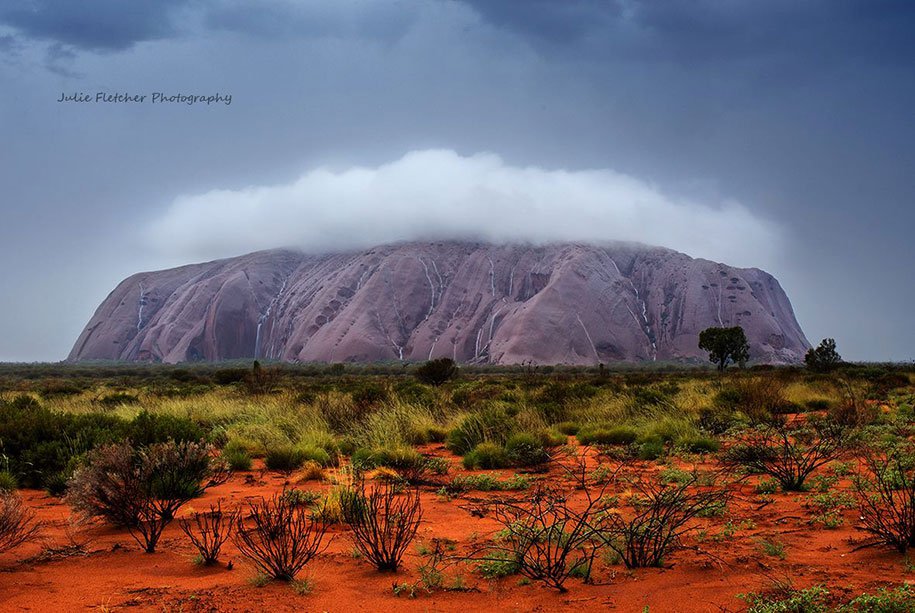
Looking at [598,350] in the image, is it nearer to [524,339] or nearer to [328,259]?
[524,339]

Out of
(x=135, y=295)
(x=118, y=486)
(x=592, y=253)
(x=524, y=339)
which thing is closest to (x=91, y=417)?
(x=118, y=486)

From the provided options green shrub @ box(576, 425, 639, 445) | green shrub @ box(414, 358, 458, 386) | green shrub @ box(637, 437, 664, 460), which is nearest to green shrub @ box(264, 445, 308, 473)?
green shrub @ box(576, 425, 639, 445)

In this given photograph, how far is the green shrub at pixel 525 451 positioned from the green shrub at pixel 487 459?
105 mm

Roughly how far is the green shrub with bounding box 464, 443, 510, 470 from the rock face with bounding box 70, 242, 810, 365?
75592mm

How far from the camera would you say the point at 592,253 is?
108438 millimetres

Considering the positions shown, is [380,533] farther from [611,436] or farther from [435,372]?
[435,372]

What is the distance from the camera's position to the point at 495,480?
8516 millimetres

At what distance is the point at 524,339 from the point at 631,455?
7940 centimetres

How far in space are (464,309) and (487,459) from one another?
92.9 m

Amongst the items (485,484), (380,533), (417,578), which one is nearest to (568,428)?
(485,484)

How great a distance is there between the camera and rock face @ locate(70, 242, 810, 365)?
95.6m

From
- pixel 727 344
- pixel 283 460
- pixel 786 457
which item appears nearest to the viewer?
pixel 786 457

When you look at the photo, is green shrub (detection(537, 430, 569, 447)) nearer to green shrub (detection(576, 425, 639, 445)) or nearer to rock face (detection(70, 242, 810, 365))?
green shrub (detection(576, 425, 639, 445))

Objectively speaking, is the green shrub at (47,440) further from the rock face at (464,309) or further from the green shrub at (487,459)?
the rock face at (464,309)
